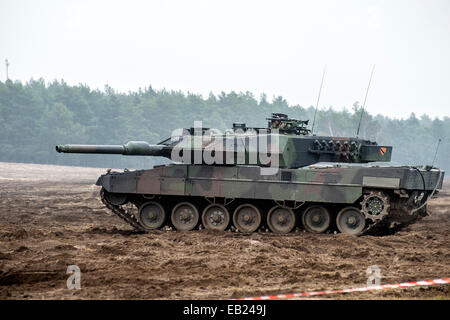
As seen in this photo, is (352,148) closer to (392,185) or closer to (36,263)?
(392,185)

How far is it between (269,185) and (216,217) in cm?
189

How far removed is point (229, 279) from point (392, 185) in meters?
7.18

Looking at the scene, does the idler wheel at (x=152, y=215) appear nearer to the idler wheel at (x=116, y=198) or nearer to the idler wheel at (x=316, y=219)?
the idler wheel at (x=116, y=198)

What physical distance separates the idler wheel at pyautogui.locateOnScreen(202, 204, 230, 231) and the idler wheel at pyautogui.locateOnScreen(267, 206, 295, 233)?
1186mm

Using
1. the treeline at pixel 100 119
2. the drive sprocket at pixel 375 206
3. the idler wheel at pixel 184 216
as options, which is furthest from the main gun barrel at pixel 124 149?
the treeline at pixel 100 119

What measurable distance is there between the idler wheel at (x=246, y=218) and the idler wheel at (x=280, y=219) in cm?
33

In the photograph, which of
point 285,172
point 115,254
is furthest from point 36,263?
point 285,172

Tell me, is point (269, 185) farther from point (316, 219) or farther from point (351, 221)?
point (351, 221)

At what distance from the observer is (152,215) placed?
20625 mm

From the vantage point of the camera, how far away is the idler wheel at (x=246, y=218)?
19953 millimetres

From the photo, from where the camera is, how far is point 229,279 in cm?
1269

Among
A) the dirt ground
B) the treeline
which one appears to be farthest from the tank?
the treeline

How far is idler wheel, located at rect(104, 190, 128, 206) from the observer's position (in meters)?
20.6

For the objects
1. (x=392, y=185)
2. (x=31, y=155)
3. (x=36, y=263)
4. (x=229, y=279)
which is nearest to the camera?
(x=229, y=279)
